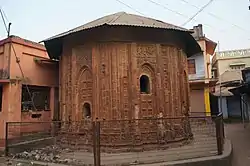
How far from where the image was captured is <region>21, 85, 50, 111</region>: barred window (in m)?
13.7

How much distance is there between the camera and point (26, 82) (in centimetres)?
1327

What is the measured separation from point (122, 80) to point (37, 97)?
6781mm

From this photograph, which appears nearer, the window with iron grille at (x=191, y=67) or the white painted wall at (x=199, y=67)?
the white painted wall at (x=199, y=67)

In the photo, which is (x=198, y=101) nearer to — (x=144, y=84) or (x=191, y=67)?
(x=191, y=67)

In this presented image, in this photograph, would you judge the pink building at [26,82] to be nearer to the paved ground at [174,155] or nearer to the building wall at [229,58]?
the paved ground at [174,155]

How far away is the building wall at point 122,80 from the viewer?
34.6ft

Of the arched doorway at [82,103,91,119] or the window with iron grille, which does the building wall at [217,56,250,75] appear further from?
the arched doorway at [82,103,91,119]

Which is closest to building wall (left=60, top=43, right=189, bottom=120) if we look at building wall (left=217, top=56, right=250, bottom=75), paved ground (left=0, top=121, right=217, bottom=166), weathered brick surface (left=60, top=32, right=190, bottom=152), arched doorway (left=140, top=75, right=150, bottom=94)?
weathered brick surface (left=60, top=32, right=190, bottom=152)

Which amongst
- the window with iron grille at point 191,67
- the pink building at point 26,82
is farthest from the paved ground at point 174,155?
the window with iron grille at point 191,67

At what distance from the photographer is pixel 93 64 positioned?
35.9 feet

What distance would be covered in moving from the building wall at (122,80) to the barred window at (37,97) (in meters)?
2.88

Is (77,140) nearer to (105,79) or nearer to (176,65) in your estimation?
(105,79)

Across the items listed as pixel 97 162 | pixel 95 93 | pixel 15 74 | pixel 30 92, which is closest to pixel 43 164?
pixel 97 162

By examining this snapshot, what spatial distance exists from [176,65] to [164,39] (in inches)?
54.4
